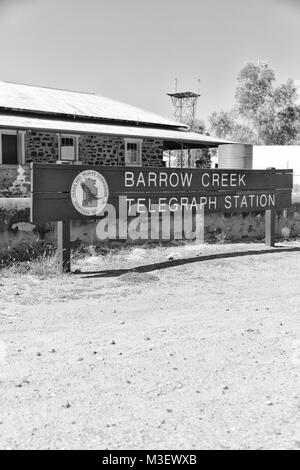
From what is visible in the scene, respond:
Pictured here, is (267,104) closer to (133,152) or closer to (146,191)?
(133,152)

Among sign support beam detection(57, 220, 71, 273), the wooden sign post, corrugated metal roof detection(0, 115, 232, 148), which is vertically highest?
corrugated metal roof detection(0, 115, 232, 148)

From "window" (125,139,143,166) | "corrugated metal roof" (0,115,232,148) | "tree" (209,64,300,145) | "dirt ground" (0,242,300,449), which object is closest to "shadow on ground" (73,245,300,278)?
"dirt ground" (0,242,300,449)

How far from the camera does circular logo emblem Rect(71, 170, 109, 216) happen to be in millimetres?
8695

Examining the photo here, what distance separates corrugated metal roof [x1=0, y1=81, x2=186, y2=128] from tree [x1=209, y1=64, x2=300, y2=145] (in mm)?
28922

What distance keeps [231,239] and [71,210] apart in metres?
4.53

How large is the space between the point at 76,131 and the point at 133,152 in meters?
4.09

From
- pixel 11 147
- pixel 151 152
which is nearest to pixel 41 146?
A: pixel 11 147

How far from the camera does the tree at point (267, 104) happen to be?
52438 mm

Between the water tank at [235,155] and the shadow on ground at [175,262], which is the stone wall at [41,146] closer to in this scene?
the water tank at [235,155]

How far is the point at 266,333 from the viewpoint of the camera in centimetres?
538

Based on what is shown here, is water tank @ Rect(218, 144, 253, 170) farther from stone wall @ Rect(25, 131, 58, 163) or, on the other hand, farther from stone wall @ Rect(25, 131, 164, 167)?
stone wall @ Rect(25, 131, 58, 163)

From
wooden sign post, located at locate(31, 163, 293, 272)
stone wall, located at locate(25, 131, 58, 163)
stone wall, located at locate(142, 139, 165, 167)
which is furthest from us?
stone wall, located at locate(142, 139, 165, 167)

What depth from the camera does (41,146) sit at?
20.4m
